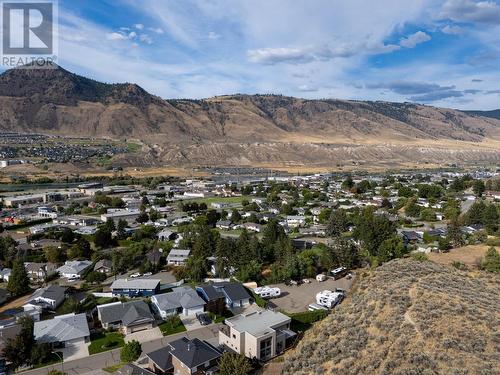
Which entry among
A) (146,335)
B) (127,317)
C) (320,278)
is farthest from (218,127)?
(146,335)

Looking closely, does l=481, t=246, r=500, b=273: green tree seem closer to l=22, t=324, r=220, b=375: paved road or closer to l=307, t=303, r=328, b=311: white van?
l=307, t=303, r=328, b=311: white van

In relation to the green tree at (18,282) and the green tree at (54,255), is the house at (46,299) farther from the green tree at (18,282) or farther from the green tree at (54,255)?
the green tree at (54,255)

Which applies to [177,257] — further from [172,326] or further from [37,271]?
[172,326]

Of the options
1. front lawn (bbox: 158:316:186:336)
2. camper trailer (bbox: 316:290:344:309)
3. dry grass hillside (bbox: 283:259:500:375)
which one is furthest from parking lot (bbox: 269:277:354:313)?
dry grass hillside (bbox: 283:259:500:375)

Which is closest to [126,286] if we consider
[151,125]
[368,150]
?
[368,150]

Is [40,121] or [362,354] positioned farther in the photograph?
[40,121]

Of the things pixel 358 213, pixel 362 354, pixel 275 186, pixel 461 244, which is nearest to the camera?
pixel 362 354

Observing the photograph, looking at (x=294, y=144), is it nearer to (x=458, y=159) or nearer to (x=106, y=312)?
(x=458, y=159)

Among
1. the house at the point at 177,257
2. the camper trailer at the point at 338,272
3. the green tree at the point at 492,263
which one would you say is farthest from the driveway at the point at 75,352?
the green tree at the point at 492,263
